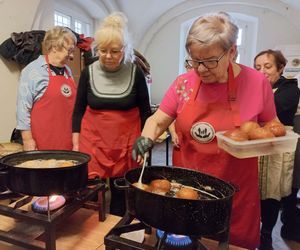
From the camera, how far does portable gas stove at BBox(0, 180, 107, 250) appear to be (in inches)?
27.2

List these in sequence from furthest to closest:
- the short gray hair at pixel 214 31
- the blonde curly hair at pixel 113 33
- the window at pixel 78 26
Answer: the window at pixel 78 26, the blonde curly hair at pixel 113 33, the short gray hair at pixel 214 31

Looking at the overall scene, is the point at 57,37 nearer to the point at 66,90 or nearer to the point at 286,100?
the point at 66,90

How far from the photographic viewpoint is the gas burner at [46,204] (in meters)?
0.78

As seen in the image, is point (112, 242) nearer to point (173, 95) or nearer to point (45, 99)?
point (173, 95)

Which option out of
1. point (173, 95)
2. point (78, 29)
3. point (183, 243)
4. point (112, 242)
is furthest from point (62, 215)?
point (78, 29)

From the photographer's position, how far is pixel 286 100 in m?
1.63

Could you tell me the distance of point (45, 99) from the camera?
5.19 ft

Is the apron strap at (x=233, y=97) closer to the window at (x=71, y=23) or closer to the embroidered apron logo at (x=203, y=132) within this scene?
the embroidered apron logo at (x=203, y=132)

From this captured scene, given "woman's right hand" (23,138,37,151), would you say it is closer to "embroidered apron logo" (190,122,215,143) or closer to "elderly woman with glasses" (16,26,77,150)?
"elderly woman with glasses" (16,26,77,150)

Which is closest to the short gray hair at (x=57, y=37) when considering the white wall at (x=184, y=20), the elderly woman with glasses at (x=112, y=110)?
the elderly woman with glasses at (x=112, y=110)

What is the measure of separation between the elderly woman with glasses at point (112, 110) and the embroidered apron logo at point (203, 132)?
47cm

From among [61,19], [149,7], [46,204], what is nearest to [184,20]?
[149,7]

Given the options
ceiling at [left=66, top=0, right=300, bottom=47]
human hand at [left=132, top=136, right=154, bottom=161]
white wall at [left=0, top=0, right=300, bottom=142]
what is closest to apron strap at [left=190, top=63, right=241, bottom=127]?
human hand at [left=132, top=136, right=154, bottom=161]

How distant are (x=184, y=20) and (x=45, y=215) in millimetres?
4789
